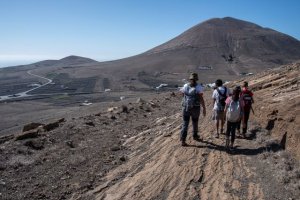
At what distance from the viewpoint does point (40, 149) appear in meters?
10.4

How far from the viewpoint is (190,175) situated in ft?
25.7

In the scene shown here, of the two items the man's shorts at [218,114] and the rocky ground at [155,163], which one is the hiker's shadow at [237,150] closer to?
the rocky ground at [155,163]

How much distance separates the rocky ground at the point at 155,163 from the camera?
7.34 m

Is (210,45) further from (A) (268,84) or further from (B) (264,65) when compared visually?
(A) (268,84)

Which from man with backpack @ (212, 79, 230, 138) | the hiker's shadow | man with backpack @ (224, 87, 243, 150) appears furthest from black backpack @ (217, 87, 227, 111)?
the hiker's shadow

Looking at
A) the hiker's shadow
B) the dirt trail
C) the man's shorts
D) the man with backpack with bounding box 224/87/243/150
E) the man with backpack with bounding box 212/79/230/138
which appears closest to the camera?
the dirt trail

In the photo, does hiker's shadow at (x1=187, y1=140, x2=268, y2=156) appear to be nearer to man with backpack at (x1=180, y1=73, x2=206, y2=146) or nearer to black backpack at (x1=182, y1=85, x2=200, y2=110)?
man with backpack at (x1=180, y1=73, x2=206, y2=146)

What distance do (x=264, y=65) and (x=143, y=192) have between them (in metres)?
111

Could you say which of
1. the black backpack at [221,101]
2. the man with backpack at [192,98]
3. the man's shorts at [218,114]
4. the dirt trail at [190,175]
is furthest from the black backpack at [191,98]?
the man's shorts at [218,114]

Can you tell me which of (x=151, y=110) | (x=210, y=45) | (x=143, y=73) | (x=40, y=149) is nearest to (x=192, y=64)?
(x=143, y=73)

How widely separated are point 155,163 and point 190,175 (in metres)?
1.20

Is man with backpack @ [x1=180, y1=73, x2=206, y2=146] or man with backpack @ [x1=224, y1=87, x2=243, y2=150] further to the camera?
man with backpack @ [x1=180, y1=73, x2=206, y2=146]

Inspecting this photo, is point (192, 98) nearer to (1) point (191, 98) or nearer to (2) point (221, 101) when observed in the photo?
(1) point (191, 98)

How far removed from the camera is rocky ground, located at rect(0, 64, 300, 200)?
24.1ft
